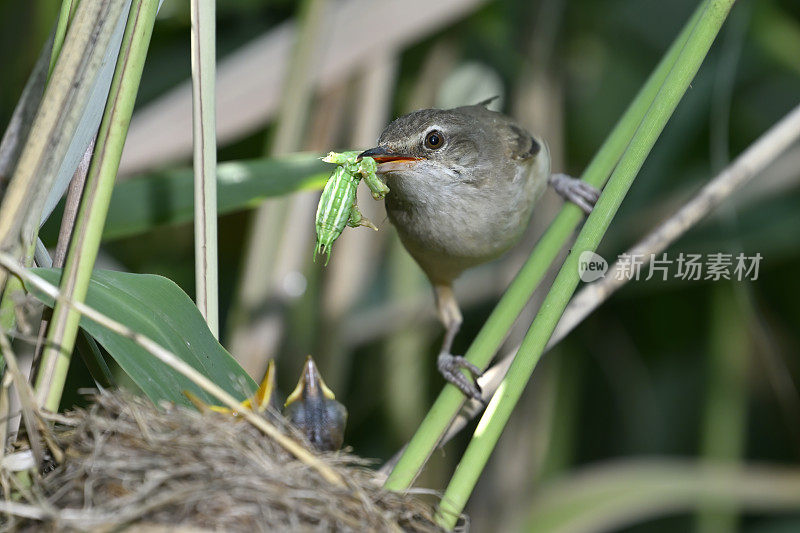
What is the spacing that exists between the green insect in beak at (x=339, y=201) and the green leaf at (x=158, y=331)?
0.32 m

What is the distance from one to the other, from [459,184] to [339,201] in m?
0.74

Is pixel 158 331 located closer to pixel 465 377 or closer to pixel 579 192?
pixel 465 377

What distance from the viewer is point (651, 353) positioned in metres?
3.99

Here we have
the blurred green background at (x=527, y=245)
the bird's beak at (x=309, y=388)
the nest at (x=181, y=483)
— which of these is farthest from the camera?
the blurred green background at (x=527, y=245)

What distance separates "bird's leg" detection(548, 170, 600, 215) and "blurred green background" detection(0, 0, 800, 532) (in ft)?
2.28

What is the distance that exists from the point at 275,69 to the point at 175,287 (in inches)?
66.5

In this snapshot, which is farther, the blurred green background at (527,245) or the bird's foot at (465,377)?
the blurred green background at (527,245)

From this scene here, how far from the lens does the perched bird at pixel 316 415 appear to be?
71.5 inches

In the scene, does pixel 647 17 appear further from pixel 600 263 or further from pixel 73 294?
pixel 73 294

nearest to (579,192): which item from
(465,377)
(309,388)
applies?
(465,377)

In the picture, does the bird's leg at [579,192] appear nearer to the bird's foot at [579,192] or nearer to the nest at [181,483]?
the bird's foot at [579,192]

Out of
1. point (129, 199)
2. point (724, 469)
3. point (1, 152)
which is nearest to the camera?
point (1, 152)

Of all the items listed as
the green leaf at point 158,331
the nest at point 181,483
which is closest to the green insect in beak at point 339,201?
the green leaf at point 158,331

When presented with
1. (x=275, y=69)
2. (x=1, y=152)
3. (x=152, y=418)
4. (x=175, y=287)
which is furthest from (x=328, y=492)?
(x=275, y=69)
